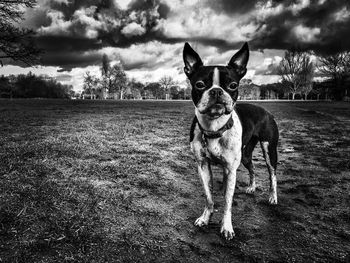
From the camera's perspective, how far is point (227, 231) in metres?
3.22

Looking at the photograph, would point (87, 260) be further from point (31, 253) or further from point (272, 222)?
point (272, 222)

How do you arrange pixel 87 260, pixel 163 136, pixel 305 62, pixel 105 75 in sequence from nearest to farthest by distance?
pixel 87 260 < pixel 163 136 < pixel 305 62 < pixel 105 75

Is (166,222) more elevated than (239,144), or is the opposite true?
(239,144)

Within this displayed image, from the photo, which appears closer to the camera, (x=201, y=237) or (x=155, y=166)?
(x=201, y=237)

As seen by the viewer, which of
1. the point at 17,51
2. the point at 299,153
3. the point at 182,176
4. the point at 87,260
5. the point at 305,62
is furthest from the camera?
the point at 305,62

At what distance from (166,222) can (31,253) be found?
1647 millimetres

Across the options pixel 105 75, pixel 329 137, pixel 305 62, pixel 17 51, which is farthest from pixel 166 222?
pixel 105 75

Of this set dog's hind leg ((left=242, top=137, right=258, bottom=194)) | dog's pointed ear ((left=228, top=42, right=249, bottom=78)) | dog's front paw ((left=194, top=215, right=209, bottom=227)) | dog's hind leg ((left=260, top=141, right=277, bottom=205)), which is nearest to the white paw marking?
dog's hind leg ((left=242, top=137, right=258, bottom=194))

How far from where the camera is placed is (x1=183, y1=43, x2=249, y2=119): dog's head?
127 inches

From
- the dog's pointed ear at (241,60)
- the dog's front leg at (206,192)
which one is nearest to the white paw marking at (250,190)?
the dog's front leg at (206,192)

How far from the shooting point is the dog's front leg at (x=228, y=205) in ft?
10.5

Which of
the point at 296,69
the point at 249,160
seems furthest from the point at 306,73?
the point at 249,160

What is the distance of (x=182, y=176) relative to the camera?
5605 mm

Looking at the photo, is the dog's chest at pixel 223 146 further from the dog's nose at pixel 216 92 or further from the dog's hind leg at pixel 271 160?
the dog's hind leg at pixel 271 160
